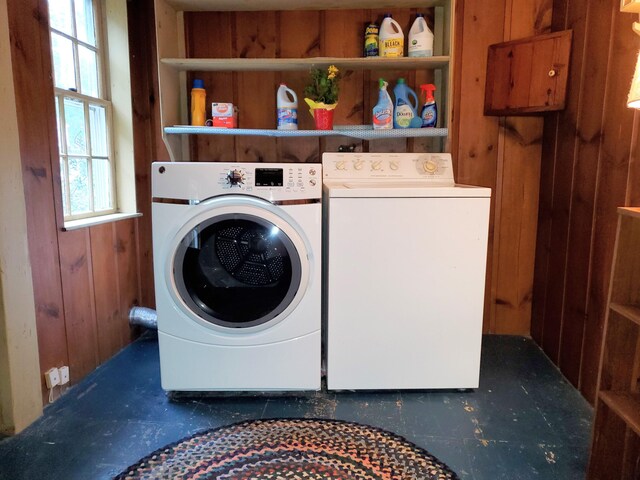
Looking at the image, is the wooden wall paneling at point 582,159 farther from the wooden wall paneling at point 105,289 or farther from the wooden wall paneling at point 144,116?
the wooden wall paneling at point 105,289

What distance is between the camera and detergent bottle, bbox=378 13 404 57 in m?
2.23

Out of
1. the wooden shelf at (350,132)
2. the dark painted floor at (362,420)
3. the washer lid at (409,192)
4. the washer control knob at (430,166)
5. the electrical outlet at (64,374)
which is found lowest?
the dark painted floor at (362,420)

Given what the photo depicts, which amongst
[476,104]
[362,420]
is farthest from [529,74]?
[362,420]

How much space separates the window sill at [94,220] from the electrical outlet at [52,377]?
0.57 meters

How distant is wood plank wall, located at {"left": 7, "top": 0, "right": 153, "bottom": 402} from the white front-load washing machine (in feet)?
1.38

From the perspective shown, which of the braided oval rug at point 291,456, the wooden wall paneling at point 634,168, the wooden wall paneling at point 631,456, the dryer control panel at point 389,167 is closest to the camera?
the wooden wall paneling at point 631,456

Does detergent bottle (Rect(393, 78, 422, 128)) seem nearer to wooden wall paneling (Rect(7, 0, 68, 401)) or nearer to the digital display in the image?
the digital display

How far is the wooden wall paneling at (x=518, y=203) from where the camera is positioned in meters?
2.33

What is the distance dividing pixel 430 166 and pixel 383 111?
366 millimetres

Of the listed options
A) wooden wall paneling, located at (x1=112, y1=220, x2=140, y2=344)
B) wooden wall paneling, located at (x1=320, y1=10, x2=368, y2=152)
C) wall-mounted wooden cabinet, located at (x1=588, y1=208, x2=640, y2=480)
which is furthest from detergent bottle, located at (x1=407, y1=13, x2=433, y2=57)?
wooden wall paneling, located at (x1=112, y1=220, x2=140, y2=344)

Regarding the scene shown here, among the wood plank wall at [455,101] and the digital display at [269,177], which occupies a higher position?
the wood plank wall at [455,101]

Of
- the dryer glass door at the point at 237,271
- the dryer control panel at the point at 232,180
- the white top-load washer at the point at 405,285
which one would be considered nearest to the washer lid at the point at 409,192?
the white top-load washer at the point at 405,285

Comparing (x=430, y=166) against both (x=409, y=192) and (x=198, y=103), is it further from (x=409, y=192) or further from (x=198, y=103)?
(x=198, y=103)

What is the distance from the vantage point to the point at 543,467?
146 centimetres
